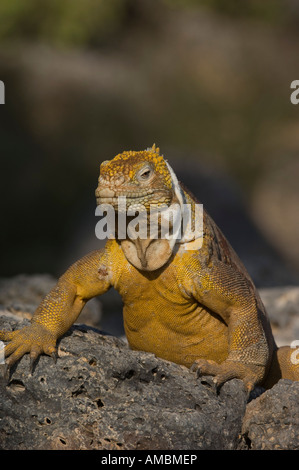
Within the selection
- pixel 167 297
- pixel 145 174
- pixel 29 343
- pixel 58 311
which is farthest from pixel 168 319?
pixel 145 174

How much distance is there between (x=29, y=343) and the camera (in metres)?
4.87

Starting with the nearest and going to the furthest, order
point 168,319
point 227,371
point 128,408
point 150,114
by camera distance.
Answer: point 128,408, point 227,371, point 168,319, point 150,114

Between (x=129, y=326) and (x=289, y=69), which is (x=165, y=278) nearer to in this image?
(x=129, y=326)

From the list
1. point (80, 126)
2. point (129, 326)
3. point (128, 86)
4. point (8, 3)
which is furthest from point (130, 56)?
point (129, 326)

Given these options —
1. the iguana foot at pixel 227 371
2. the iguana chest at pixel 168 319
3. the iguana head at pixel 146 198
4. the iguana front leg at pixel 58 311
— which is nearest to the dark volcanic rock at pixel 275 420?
the iguana foot at pixel 227 371

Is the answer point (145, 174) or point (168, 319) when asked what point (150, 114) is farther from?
point (145, 174)

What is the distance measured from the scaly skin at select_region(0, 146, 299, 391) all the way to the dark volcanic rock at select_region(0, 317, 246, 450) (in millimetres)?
152

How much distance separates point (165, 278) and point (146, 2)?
85.3 feet

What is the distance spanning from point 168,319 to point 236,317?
51 cm

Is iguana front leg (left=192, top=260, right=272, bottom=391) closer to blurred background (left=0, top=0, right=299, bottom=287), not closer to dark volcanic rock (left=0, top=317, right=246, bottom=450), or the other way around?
dark volcanic rock (left=0, top=317, right=246, bottom=450)

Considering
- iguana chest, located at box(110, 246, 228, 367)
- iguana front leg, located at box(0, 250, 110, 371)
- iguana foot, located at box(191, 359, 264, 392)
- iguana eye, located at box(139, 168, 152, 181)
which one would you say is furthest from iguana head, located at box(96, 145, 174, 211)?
iguana foot, located at box(191, 359, 264, 392)

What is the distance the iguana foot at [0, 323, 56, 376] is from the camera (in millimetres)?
4770

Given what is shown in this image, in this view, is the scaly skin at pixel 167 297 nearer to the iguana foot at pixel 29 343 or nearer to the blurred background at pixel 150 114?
the iguana foot at pixel 29 343

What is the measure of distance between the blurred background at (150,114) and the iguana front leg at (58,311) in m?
5.22
